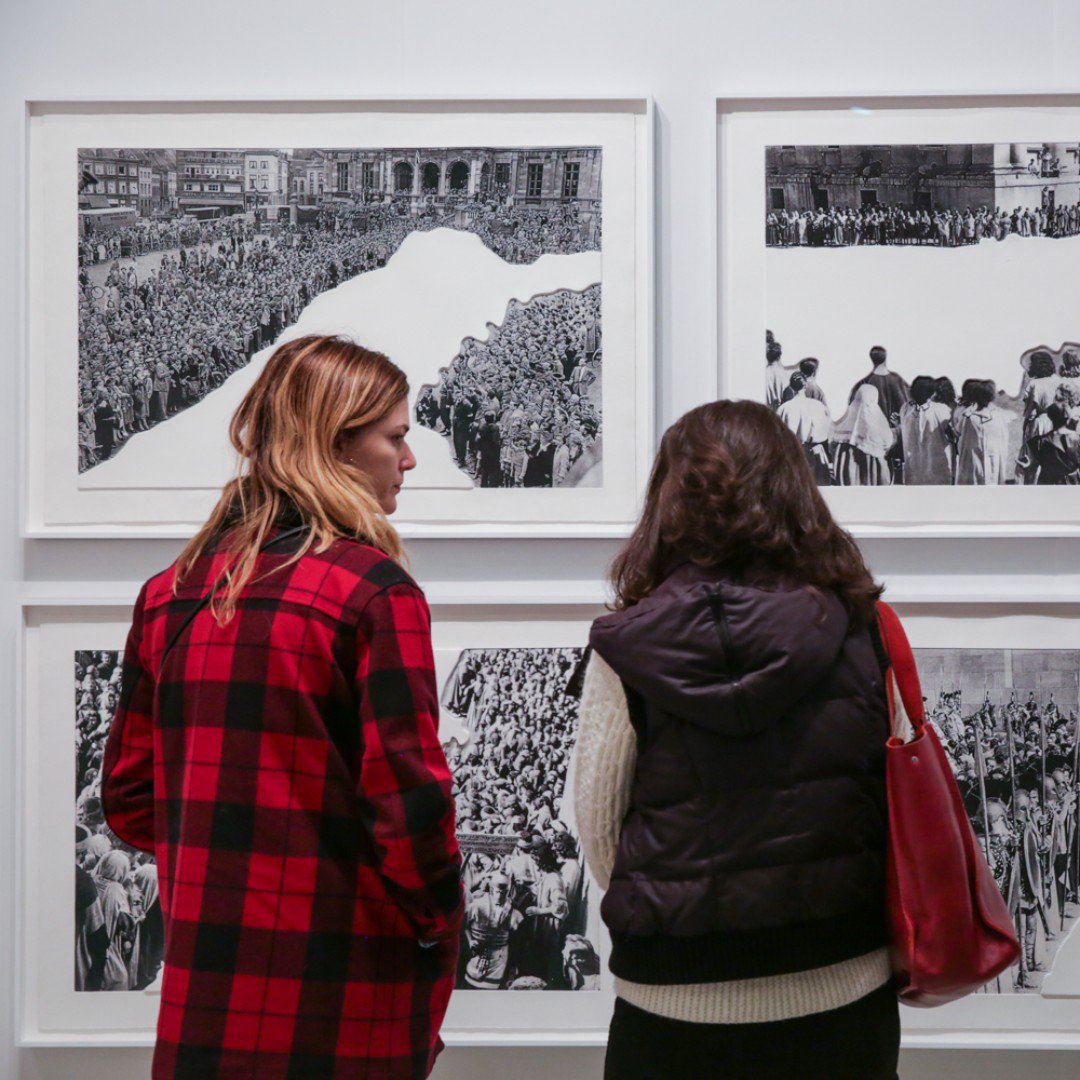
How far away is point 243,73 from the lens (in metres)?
2.12

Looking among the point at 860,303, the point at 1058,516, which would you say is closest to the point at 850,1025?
the point at 1058,516

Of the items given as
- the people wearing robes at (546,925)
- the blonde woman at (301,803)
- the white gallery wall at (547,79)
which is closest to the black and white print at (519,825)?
the people wearing robes at (546,925)

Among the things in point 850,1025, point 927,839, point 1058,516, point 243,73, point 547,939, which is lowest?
point 547,939

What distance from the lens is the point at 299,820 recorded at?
1248mm

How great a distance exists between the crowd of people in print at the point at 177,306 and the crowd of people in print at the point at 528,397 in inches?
12.6

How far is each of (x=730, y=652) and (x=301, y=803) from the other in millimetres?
515

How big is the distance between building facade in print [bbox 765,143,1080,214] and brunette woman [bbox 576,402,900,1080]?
0.92 metres

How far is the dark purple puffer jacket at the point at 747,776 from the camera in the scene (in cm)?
125

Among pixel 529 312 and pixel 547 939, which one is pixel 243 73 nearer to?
pixel 529 312

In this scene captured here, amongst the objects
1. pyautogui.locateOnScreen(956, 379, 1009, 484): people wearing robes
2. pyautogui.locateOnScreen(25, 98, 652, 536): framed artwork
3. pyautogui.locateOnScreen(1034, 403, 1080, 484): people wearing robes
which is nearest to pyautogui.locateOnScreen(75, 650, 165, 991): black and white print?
pyautogui.locateOnScreen(25, 98, 652, 536): framed artwork

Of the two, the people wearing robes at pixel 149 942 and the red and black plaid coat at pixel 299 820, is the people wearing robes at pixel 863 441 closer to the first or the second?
the red and black plaid coat at pixel 299 820

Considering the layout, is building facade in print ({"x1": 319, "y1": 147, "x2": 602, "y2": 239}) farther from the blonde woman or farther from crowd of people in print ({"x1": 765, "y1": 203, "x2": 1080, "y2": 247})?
the blonde woman

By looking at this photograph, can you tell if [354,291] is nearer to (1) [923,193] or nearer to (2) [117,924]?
(1) [923,193]

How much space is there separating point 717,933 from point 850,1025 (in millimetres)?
206
